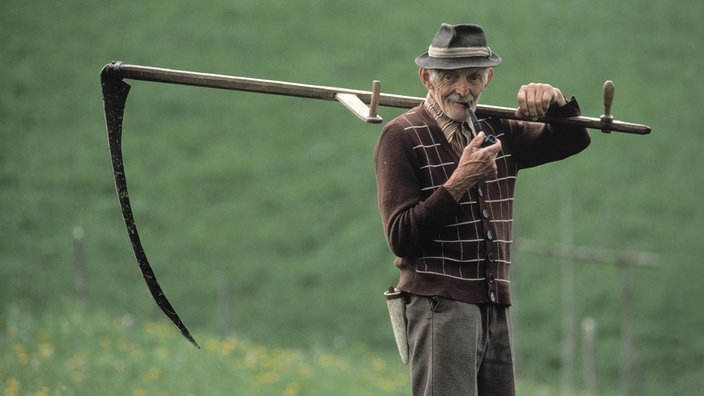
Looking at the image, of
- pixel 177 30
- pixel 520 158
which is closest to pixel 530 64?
pixel 177 30

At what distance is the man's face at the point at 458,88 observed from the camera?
4.04 meters

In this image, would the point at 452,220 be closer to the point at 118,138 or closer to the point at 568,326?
the point at 118,138

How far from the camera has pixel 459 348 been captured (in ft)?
13.0

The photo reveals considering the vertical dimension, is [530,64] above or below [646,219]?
above

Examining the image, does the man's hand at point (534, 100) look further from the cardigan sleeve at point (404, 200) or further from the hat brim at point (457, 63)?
the cardigan sleeve at point (404, 200)

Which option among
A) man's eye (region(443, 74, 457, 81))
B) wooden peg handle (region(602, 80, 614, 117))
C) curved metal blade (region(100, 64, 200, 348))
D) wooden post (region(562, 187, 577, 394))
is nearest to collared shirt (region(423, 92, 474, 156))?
man's eye (region(443, 74, 457, 81))

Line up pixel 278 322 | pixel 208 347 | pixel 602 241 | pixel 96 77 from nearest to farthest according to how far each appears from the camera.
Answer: pixel 208 347
pixel 278 322
pixel 602 241
pixel 96 77

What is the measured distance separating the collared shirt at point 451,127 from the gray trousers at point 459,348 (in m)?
0.61

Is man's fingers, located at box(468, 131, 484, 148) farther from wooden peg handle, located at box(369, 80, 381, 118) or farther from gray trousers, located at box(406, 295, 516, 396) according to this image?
gray trousers, located at box(406, 295, 516, 396)

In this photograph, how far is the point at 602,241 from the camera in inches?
523

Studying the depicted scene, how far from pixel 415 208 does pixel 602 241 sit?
9821 mm

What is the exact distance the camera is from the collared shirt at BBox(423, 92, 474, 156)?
412 centimetres

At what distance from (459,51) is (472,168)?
1.49ft

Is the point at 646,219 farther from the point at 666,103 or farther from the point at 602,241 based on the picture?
the point at 666,103
